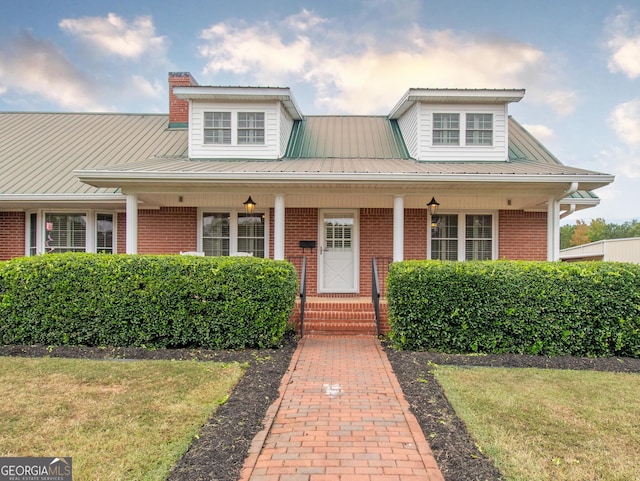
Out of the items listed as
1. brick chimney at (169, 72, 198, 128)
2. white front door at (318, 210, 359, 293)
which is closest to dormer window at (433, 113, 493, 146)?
white front door at (318, 210, 359, 293)

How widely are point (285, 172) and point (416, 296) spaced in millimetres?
3476

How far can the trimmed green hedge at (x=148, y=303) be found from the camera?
6656 millimetres

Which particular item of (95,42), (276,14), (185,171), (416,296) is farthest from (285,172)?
(95,42)

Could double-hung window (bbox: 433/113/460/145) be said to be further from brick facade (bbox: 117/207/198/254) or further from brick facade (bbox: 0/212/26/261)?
brick facade (bbox: 0/212/26/261)

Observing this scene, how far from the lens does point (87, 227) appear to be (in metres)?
10.5

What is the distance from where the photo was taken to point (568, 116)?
54.7 feet

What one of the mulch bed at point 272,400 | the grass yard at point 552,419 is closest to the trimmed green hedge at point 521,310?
the mulch bed at point 272,400

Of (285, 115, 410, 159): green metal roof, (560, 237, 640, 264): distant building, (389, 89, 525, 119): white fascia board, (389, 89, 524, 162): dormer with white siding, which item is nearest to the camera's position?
(389, 89, 525, 119): white fascia board

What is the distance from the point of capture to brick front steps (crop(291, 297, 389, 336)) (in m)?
7.85

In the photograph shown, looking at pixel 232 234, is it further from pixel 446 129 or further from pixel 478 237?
pixel 478 237

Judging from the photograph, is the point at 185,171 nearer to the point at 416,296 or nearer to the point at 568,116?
the point at 416,296

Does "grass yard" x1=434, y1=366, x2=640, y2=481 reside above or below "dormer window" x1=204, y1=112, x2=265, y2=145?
below

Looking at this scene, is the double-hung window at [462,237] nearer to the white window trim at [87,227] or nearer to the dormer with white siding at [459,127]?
the dormer with white siding at [459,127]

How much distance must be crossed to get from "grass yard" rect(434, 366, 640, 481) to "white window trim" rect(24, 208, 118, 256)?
29.1 feet
